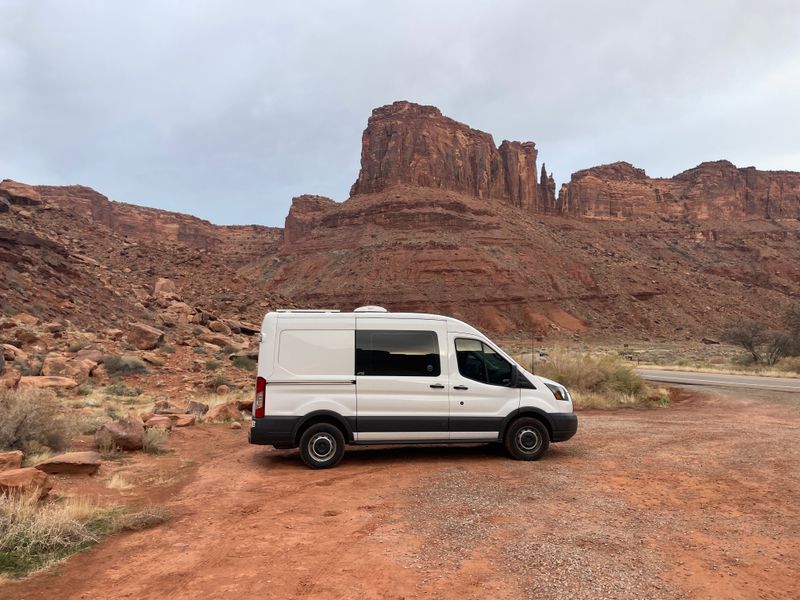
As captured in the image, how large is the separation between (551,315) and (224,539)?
6276cm

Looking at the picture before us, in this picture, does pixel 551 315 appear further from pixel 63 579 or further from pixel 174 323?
pixel 63 579

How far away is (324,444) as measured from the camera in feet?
23.6

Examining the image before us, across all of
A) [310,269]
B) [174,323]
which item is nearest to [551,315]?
[310,269]

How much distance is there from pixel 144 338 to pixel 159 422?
976cm

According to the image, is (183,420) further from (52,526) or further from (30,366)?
(30,366)

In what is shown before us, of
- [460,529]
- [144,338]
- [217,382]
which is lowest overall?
[460,529]

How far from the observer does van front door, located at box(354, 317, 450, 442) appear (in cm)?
721

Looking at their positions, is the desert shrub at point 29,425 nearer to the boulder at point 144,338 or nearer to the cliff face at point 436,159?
the boulder at point 144,338

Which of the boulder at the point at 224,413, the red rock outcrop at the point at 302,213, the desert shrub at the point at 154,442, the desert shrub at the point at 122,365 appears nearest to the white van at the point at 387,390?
the desert shrub at the point at 154,442

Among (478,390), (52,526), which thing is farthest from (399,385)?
(52,526)

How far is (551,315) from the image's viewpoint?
210ft

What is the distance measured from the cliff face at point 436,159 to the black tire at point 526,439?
79454mm

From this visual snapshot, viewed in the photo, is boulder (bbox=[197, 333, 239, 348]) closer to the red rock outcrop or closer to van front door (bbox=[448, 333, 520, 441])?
van front door (bbox=[448, 333, 520, 441])

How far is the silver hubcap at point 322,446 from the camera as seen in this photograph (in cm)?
716
